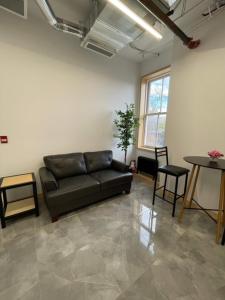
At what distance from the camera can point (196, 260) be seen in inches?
65.9

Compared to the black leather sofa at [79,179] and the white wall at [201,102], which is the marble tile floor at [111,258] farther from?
the white wall at [201,102]

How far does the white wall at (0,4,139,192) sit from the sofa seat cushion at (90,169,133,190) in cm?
76

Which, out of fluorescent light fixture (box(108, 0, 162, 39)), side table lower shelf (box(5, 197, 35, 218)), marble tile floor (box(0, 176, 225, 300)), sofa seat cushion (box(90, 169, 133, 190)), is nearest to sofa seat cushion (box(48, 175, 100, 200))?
sofa seat cushion (box(90, 169, 133, 190))

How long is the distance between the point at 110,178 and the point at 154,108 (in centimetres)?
231

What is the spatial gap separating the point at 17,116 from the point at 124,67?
2.74 metres

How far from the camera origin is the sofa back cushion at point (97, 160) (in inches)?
126

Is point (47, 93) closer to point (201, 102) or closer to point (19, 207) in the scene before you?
point (19, 207)

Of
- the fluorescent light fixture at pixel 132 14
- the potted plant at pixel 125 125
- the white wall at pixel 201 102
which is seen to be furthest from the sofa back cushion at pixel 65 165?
the fluorescent light fixture at pixel 132 14

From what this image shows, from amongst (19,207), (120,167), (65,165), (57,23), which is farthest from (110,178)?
(57,23)

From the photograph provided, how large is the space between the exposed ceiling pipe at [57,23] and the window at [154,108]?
6.80 ft

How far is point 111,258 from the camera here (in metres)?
1.69

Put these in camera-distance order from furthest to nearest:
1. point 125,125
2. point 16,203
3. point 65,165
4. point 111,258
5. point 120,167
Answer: point 125,125 → point 120,167 → point 65,165 → point 16,203 → point 111,258

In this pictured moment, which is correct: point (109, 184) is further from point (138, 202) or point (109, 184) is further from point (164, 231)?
point (164, 231)

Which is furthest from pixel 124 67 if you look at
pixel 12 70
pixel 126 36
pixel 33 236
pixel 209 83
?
pixel 33 236
